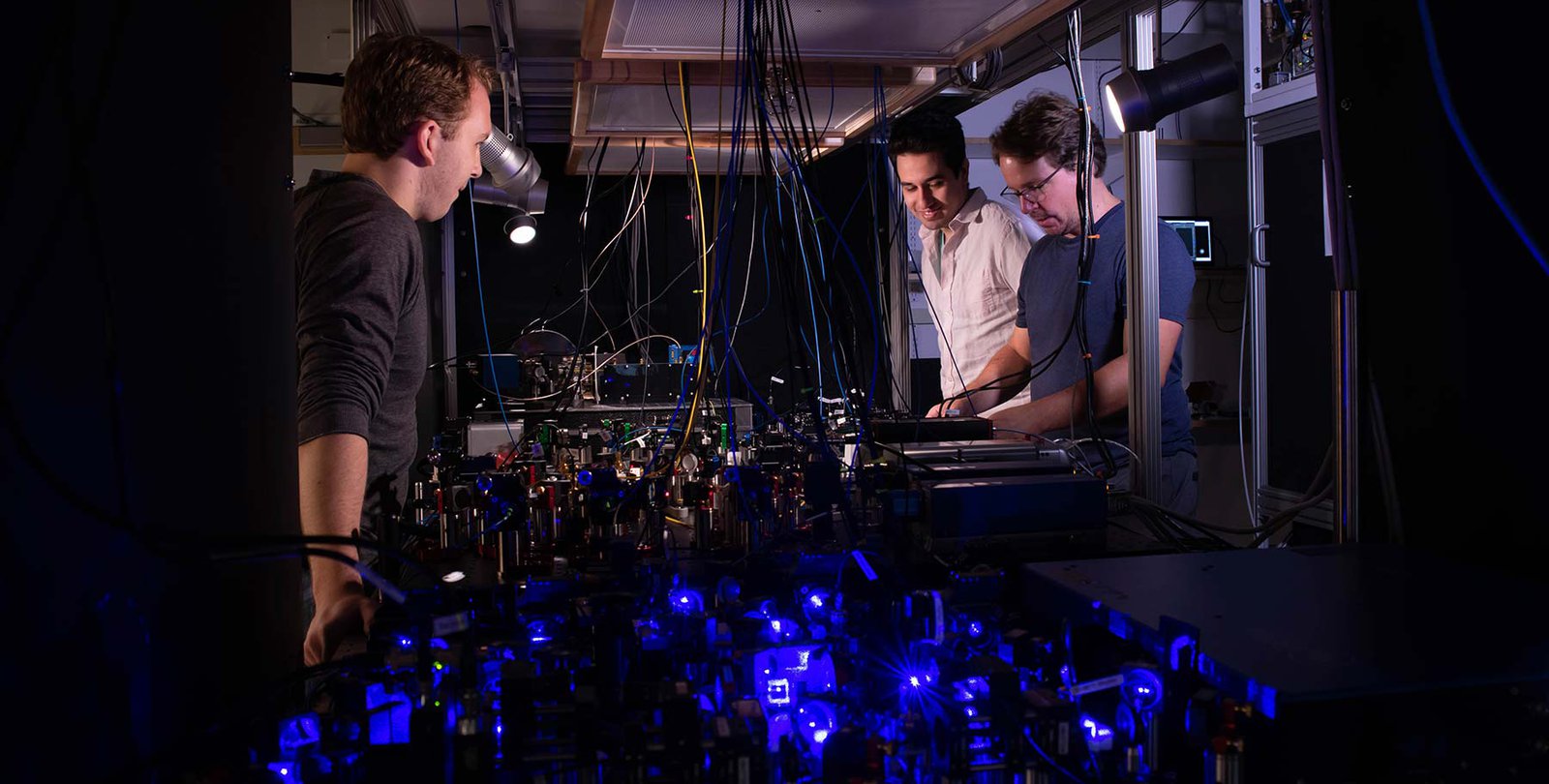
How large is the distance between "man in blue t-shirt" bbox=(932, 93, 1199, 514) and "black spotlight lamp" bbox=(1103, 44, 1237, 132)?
34 centimetres

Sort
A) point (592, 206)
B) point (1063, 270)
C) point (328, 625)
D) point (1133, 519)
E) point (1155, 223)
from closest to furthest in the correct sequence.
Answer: point (328, 625)
point (1133, 519)
point (1155, 223)
point (1063, 270)
point (592, 206)

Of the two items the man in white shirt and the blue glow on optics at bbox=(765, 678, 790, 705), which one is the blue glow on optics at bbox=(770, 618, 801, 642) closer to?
the blue glow on optics at bbox=(765, 678, 790, 705)

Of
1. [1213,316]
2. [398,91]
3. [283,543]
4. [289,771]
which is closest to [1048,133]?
[398,91]

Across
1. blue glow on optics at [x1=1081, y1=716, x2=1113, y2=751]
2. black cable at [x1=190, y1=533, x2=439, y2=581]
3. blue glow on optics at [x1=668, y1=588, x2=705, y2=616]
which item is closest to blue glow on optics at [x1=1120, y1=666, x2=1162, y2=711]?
blue glow on optics at [x1=1081, y1=716, x2=1113, y2=751]

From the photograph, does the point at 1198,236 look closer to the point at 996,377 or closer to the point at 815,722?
the point at 996,377

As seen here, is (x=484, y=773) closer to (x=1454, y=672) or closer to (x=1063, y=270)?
(x=1454, y=672)

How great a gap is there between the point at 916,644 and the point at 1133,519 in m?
0.99

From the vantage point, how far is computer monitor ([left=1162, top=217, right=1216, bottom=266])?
4863 mm

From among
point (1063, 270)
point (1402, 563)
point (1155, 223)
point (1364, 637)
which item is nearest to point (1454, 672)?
point (1364, 637)

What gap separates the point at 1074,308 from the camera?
89.7 inches

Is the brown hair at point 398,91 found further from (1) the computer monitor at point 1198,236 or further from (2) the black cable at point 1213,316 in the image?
(2) the black cable at point 1213,316

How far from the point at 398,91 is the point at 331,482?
2.47ft

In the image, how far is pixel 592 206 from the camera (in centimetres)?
519

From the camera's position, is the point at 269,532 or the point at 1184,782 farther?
the point at 269,532
